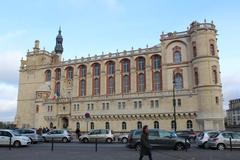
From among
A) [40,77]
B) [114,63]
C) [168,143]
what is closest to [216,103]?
[114,63]

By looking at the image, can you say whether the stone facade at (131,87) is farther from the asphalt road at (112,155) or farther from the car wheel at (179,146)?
the asphalt road at (112,155)

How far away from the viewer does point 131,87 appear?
195 ft

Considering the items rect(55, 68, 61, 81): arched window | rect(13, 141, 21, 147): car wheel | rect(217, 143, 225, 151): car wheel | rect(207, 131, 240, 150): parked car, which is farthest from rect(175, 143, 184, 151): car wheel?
rect(55, 68, 61, 81): arched window

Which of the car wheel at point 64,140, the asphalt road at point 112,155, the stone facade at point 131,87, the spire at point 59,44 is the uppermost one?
the spire at point 59,44

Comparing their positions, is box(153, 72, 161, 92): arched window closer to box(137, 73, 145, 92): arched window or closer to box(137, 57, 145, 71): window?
box(137, 73, 145, 92): arched window

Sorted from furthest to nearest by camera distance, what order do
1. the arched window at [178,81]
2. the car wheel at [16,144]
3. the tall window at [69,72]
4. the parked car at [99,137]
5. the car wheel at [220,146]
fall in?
the tall window at [69,72]
the arched window at [178,81]
the parked car at [99,137]
the car wheel at [16,144]
the car wheel at [220,146]

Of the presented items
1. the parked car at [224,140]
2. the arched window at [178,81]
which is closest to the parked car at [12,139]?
the parked car at [224,140]

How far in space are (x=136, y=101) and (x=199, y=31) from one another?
18674 mm

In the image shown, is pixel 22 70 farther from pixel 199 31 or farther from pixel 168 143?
pixel 168 143

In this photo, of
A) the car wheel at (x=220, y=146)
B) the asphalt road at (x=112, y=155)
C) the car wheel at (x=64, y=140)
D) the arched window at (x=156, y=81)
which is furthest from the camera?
the arched window at (x=156, y=81)

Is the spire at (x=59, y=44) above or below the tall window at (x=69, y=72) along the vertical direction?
above

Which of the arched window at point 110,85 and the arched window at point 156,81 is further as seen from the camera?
the arched window at point 110,85

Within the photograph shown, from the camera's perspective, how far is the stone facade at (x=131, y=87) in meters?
50.4

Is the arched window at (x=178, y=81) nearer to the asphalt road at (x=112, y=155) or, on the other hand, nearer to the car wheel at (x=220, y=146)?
the car wheel at (x=220, y=146)
